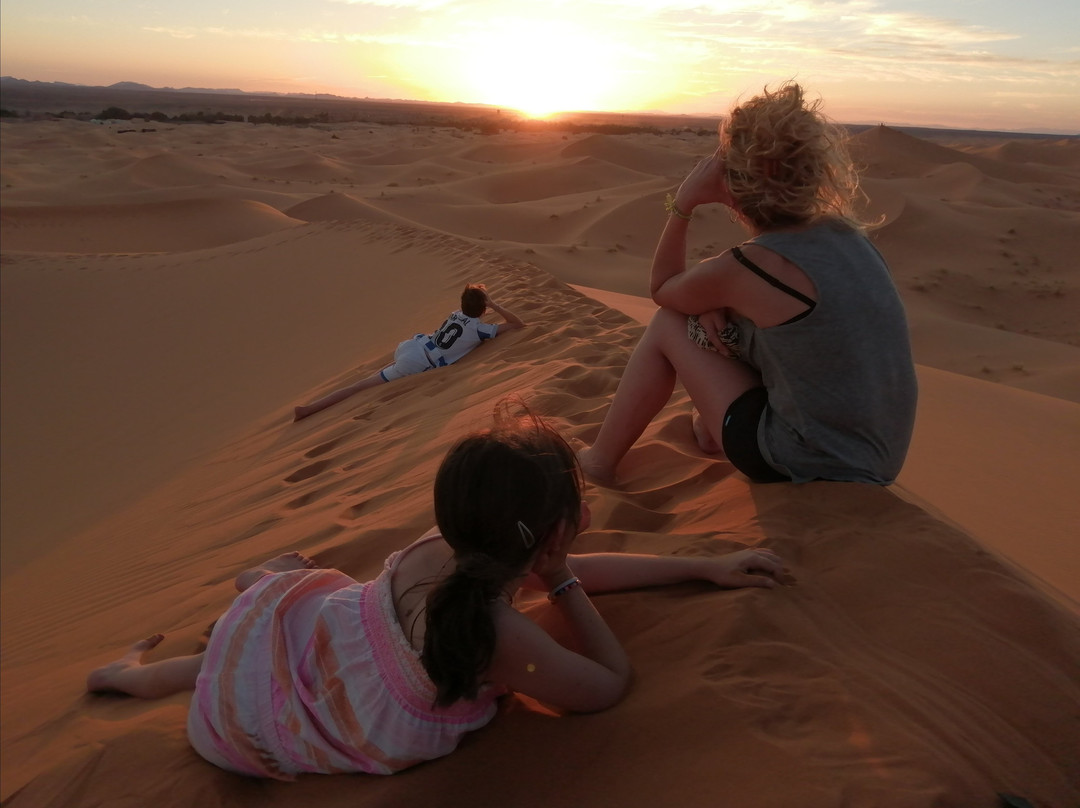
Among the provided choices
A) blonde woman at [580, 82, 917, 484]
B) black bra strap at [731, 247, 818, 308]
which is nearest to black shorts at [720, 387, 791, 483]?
blonde woman at [580, 82, 917, 484]

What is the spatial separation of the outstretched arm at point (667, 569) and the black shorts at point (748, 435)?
20.9 inches

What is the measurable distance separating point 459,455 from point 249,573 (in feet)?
3.97

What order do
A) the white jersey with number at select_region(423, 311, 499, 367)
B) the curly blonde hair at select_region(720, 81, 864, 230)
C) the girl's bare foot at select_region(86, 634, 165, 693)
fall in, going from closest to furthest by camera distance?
the curly blonde hair at select_region(720, 81, 864, 230) < the girl's bare foot at select_region(86, 634, 165, 693) < the white jersey with number at select_region(423, 311, 499, 367)

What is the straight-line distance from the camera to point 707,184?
2816mm

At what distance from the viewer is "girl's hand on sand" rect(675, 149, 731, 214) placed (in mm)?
2770

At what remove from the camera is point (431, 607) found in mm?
1679

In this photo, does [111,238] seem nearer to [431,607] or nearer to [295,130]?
[431,607]

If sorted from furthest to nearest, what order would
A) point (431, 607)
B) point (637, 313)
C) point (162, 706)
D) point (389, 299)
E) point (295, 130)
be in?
point (295, 130)
point (389, 299)
point (637, 313)
point (162, 706)
point (431, 607)

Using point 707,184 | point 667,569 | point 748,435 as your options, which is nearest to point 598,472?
point 748,435

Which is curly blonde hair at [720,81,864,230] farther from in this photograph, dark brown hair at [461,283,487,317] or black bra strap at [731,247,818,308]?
dark brown hair at [461,283,487,317]

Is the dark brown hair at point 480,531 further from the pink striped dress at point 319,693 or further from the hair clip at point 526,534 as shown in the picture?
the pink striped dress at point 319,693

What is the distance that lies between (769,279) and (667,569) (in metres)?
0.95

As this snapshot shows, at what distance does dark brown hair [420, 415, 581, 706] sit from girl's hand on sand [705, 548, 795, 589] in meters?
0.68

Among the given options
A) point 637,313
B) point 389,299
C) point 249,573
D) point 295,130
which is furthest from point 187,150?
point 249,573
